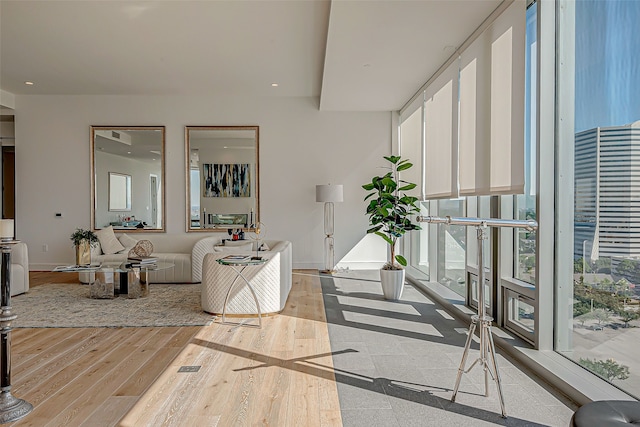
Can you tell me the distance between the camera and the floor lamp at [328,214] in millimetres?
7227

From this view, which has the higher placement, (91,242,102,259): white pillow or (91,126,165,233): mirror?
(91,126,165,233): mirror

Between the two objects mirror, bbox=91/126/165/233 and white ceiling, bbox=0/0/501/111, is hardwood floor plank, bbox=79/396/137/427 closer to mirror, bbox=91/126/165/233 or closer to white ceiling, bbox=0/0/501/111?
white ceiling, bbox=0/0/501/111

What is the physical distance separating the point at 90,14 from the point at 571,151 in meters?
4.64

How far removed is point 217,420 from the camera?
89.8 inches

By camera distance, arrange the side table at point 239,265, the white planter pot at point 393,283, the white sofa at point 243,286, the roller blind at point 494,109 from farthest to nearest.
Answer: the white planter pot at point 393,283
the white sofa at point 243,286
the side table at point 239,265
the roller blind at point 494,109

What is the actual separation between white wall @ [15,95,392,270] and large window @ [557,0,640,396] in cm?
511

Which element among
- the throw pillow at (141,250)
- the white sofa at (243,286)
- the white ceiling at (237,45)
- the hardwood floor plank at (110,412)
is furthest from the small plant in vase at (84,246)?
the hardwood floor plank at (110,412)

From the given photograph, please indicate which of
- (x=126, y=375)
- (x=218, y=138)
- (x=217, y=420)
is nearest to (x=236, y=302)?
(x=126, y=375)

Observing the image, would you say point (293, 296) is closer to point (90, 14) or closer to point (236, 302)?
point (236, 302)

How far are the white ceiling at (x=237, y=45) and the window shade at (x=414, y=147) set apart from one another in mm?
386

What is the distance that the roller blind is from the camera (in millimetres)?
3283

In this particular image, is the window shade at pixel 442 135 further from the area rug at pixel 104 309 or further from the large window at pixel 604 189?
the area rug at pixel 104 309

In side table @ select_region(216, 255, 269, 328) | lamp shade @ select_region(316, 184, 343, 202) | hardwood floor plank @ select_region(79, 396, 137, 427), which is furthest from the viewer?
lamp shade @ select_region(316, 184, 343, 202)

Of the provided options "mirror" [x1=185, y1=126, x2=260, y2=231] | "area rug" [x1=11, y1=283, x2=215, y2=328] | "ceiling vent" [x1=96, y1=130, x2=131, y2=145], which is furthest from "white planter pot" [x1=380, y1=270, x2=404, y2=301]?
"ceiling vent" [x1=96, y1=130, x2=131, y2=145]
